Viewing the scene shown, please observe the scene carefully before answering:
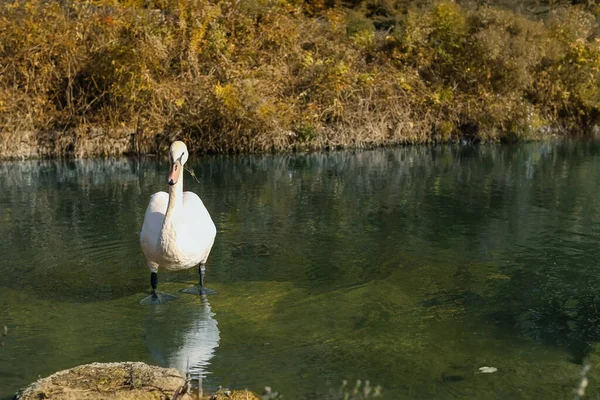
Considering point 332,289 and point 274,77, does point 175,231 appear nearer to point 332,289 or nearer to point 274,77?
point 332,289

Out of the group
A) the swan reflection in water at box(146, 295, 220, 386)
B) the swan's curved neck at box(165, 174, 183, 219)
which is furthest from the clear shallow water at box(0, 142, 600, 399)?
the swan's curved neck at box(165, 174, 183, 219)

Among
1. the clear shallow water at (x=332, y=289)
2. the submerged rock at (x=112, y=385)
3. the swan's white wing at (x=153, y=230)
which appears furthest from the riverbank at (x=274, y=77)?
the submerged rock at (x=112, y=385)

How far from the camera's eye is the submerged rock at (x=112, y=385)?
16.9 feet

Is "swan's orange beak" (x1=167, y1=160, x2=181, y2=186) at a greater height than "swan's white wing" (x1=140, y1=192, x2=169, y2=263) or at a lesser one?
greater

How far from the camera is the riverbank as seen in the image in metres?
22.6

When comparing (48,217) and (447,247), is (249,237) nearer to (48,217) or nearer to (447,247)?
(447,247)

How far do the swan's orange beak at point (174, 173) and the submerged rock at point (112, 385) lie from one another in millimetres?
2120

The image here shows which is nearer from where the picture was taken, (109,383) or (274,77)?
(109,383)

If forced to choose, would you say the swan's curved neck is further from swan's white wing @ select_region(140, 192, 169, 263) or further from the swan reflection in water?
the swan reflection in water

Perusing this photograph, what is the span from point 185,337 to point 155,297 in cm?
114

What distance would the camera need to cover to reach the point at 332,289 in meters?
8.27

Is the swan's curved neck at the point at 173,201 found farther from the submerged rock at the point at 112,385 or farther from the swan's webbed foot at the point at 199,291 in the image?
the submerged rock at the point at 112,385

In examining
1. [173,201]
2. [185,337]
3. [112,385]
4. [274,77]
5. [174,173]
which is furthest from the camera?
[274,77]

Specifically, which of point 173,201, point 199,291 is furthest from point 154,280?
point 173,201
